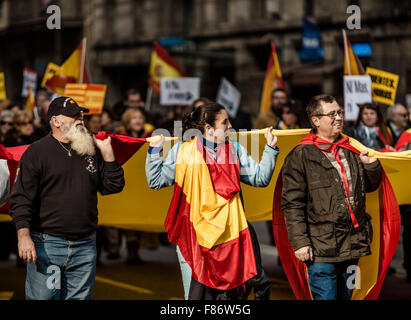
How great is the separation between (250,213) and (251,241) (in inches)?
64.9

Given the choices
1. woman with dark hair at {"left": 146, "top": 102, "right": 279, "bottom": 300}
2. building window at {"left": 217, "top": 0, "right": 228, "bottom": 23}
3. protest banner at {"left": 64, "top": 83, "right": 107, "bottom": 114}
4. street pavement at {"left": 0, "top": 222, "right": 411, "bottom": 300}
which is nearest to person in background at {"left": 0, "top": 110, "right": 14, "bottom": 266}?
street pavement at {"left": 0, "top": 222, "right": 411, "bottom": 300}

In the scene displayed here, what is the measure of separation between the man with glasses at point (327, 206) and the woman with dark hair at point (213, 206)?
0.77 feet

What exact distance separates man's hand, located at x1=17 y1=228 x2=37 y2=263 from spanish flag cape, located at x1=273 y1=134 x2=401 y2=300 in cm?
173

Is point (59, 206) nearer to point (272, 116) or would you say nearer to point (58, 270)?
point (58, 270)

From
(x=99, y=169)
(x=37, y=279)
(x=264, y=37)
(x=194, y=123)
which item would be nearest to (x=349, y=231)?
(x=194, y=123)

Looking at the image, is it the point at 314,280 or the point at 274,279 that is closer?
the point at 314,280

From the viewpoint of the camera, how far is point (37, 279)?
4.77 meters

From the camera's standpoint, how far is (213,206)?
484 cm

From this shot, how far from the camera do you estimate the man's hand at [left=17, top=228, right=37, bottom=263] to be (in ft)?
15.1

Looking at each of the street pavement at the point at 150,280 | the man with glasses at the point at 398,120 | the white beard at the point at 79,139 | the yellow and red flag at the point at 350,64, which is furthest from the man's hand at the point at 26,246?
the yellow and red flag at the point at 350,64

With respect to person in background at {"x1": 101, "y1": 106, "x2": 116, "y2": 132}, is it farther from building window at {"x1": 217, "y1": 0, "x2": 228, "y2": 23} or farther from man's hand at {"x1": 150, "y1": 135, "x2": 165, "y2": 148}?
building window at {"x1": 217, "y1": 0, "x2": 228, "y2": 23}

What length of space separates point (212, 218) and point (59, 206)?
1018mm

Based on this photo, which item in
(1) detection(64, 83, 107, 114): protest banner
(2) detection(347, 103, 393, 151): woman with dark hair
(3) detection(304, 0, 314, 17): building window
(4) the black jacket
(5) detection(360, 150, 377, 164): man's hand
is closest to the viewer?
(4) the black jacket

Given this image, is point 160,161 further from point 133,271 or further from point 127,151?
point 133,271
